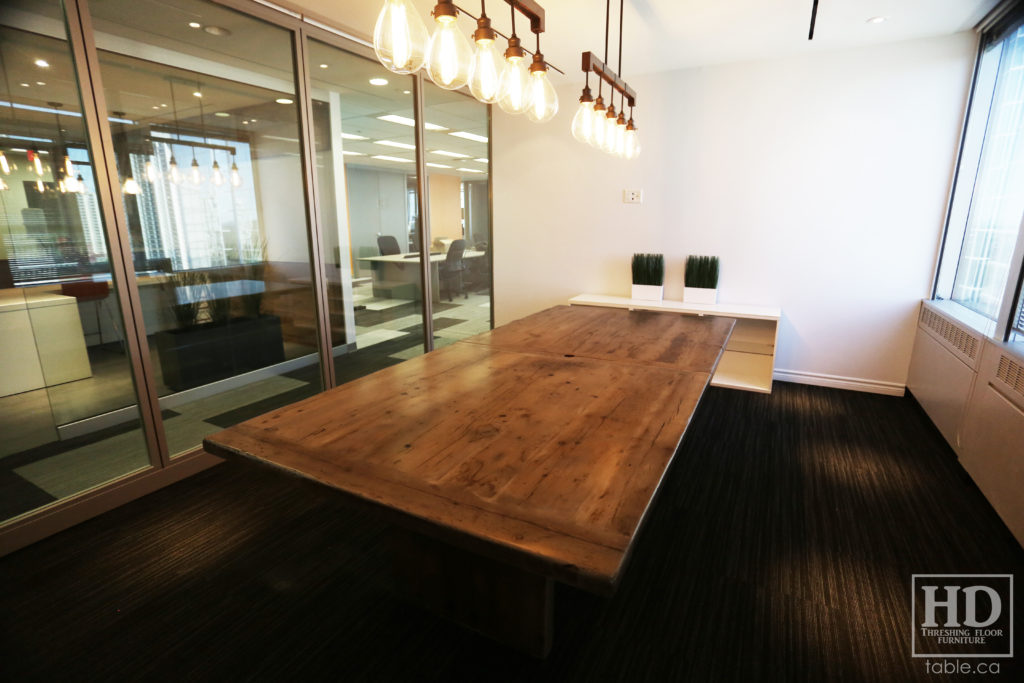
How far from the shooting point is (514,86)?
1.69m

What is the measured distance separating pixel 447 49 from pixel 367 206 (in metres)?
2.42

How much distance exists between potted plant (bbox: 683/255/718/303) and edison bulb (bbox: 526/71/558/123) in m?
2.45

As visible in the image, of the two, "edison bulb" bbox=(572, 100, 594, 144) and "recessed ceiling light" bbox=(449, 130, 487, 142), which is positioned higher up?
"recessed ceiling light" bbox=(449, 130, 487, 142)

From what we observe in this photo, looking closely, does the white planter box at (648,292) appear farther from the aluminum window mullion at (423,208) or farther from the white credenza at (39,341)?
the white credenza at (39,341)

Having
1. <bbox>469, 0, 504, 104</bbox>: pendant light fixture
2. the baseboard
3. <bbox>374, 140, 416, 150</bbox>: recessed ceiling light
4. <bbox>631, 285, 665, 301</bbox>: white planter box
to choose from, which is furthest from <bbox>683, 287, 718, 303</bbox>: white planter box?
<bbox>469, 0, 504, 104</bbox>: pendant light fixture

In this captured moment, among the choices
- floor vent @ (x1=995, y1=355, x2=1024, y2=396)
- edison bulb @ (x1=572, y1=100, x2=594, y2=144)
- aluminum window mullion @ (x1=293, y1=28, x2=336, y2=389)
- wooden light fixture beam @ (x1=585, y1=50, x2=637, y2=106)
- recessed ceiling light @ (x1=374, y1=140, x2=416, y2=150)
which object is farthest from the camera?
recessed ceiling light @ (x1=374, y1=140, x2=416, y2=150)

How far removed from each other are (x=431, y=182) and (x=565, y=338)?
7.48ft

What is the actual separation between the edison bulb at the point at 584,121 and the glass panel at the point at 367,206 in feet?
5.96

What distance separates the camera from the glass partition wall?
2029mm

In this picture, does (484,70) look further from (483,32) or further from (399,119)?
(399,119)

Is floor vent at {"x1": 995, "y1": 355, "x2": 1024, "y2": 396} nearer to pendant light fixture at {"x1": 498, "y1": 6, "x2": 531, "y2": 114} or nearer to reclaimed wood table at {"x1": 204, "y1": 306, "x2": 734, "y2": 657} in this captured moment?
reclaimed wood table at {"x1": 204, "y1": 306, "x2": 734, "y2": 657}

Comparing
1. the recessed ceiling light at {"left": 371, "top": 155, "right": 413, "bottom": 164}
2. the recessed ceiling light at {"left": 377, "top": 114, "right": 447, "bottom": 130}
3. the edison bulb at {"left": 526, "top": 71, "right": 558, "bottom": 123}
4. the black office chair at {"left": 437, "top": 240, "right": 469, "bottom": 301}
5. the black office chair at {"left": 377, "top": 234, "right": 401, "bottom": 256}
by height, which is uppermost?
the recessed ceiling light at {"left": 377, "top": 114, "right": 447, "bottom": 130}

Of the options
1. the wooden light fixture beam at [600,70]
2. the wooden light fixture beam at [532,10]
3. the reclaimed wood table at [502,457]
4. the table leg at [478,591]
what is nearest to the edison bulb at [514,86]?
the wooden light fixture beam at [532,10]

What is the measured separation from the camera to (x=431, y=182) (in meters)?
4.04
